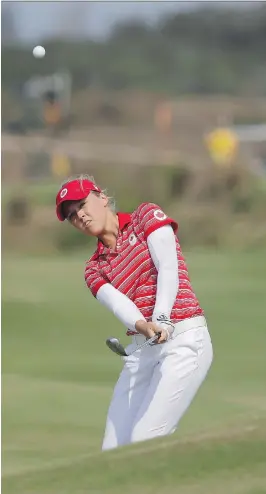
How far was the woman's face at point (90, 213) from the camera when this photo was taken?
12.9 ft

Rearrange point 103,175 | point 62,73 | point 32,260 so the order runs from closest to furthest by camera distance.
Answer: point 32,260, point 103,175, point 62,73

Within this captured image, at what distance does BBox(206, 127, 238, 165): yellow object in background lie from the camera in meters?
20.9

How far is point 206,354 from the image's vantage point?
4.00 metres

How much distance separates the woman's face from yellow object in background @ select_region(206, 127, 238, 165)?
15.0m

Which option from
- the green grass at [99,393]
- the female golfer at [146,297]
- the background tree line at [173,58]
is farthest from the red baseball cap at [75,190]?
the background tree line at [173,58]

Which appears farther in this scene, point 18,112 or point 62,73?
point 62,73

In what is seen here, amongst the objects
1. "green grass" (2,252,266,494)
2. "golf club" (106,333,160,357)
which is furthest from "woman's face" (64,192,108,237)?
"green grass" (2,252,266,494)

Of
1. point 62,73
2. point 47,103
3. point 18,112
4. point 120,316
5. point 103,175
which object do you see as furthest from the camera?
point 62,73

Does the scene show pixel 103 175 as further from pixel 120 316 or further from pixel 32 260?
pixel 120 316

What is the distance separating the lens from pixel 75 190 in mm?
3902

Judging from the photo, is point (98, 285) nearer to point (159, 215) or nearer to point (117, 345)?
point (117, 345)

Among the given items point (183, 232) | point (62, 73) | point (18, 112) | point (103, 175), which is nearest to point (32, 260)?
point (183, 232)

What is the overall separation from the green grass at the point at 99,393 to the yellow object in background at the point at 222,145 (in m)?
6.48

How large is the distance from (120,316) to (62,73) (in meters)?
23.5
